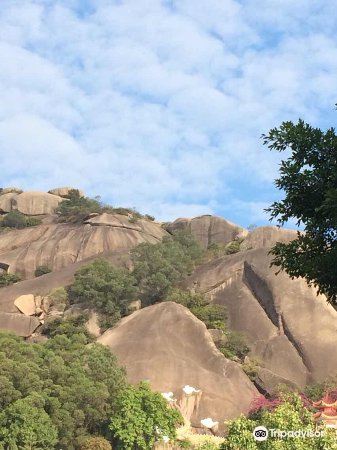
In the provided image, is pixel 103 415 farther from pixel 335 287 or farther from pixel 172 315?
pixel 335 287

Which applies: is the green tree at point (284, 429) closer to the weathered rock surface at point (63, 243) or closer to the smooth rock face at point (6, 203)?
the weathered rock surface at point (63, 243)

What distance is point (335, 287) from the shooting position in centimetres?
929

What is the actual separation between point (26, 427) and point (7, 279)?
30.0 metres

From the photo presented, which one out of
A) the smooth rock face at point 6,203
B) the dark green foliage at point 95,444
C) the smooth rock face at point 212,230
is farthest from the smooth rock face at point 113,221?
the dark green foliage at point 95,444

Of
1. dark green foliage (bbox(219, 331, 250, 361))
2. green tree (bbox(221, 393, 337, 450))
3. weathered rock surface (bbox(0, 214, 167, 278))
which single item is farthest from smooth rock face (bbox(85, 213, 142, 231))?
green tree (bbox(221, 393, 337, 450))

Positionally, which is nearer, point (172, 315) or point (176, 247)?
point (172, 315)

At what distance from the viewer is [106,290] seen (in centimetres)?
4112

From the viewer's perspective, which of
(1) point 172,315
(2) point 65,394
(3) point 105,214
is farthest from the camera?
(3) point 105,214

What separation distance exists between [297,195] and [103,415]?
1843cm

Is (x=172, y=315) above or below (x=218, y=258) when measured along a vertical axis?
below

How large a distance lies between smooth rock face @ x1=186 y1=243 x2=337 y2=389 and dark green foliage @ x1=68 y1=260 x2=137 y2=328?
19.4 ft

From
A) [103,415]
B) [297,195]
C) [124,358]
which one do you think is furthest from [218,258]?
[297,195]

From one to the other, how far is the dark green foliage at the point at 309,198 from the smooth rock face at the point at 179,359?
24.4 meters

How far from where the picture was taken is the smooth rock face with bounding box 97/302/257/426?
110ft
